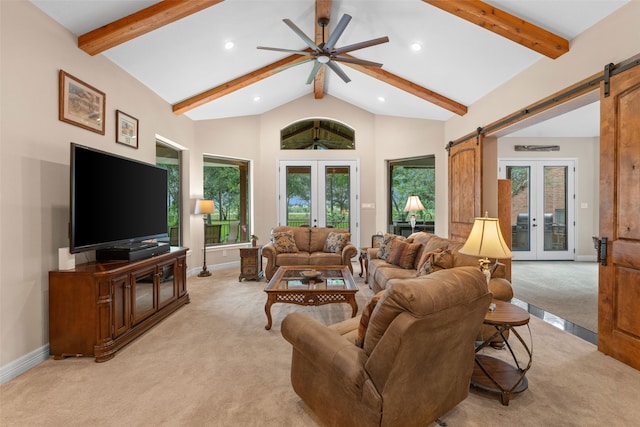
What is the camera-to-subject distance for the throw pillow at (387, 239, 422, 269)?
4.10 meters

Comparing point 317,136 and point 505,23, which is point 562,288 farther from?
point 317,136

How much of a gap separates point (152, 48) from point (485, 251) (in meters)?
4.03

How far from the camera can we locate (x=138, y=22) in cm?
306

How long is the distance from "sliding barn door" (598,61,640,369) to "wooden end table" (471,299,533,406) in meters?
1.11

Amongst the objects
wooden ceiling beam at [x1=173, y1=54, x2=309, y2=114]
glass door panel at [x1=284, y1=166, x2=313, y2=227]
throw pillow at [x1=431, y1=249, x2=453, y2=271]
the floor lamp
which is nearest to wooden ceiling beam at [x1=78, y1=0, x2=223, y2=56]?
wooden ceiling beam at [x1=173, y1=54, x2=309, y2=114]

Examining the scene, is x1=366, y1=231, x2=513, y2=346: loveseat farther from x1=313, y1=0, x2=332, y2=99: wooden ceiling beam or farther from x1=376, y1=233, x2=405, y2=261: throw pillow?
x1=313, y1=0, x2=332, y2=99: wooden ceiling beam

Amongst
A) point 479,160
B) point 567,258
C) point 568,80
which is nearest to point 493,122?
point 479,160

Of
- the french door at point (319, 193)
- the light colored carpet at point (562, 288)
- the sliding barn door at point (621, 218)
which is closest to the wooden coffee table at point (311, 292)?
the sliding barn door at point (621, 218)

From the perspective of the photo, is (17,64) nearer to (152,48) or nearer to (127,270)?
(152,48)

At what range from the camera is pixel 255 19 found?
3.82 metres

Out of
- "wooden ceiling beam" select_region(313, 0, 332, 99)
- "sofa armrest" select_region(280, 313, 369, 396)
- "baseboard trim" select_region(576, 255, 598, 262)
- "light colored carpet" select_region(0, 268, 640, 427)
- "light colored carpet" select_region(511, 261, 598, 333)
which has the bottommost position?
"light colored carpet" select_region(0, 268, 640, 427)

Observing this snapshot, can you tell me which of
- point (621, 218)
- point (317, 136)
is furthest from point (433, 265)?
point (317, 136)

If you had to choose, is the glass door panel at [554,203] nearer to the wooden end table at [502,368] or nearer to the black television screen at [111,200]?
the wooden end table at [502,368]

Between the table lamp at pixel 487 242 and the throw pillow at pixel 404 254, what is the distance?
179 centimetres
